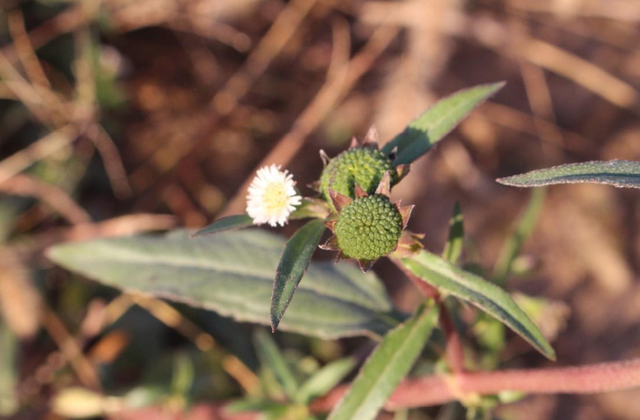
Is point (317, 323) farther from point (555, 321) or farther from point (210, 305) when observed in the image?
point (555, 321)

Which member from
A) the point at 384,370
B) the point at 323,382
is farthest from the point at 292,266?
the point at 323,382

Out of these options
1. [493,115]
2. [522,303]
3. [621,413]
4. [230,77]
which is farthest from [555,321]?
[230,77]

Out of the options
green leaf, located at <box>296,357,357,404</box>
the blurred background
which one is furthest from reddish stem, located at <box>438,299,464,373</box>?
the blurred background

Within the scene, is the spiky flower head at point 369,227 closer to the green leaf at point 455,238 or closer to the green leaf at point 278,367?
the green leaf at point 455,238

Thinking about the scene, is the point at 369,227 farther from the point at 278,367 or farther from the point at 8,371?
the point at 8,371

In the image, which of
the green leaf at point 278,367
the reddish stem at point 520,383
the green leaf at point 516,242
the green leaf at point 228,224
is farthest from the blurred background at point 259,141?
the green leaf at point 228,224

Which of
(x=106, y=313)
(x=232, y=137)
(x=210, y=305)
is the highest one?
(x=232, y=137)

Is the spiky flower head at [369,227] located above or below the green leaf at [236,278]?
below
